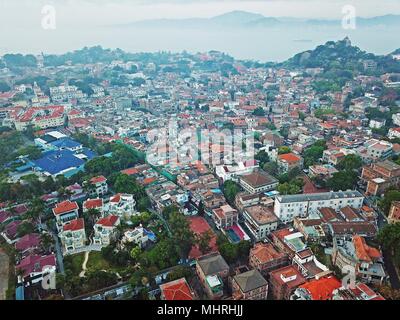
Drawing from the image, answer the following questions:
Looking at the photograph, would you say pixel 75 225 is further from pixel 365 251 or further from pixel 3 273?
pixel 365 251

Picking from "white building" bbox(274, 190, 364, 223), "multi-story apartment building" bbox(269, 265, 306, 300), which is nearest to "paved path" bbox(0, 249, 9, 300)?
"multi-story apartment building" bbox(269, 265, 306, 300)

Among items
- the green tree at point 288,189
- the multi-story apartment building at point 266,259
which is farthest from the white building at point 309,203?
the multi-story apartment building at point 266,259

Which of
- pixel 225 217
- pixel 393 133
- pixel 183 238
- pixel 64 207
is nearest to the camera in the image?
pixel 183 238

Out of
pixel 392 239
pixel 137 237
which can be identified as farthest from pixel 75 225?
pixel 392 239

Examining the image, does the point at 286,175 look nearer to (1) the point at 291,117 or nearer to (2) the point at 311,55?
(1) the point at 291,117

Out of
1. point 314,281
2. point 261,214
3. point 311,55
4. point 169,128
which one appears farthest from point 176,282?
point 311,55

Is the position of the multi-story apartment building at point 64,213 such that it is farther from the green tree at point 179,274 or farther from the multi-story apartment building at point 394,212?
the multi-story apartment building at point 394,212
